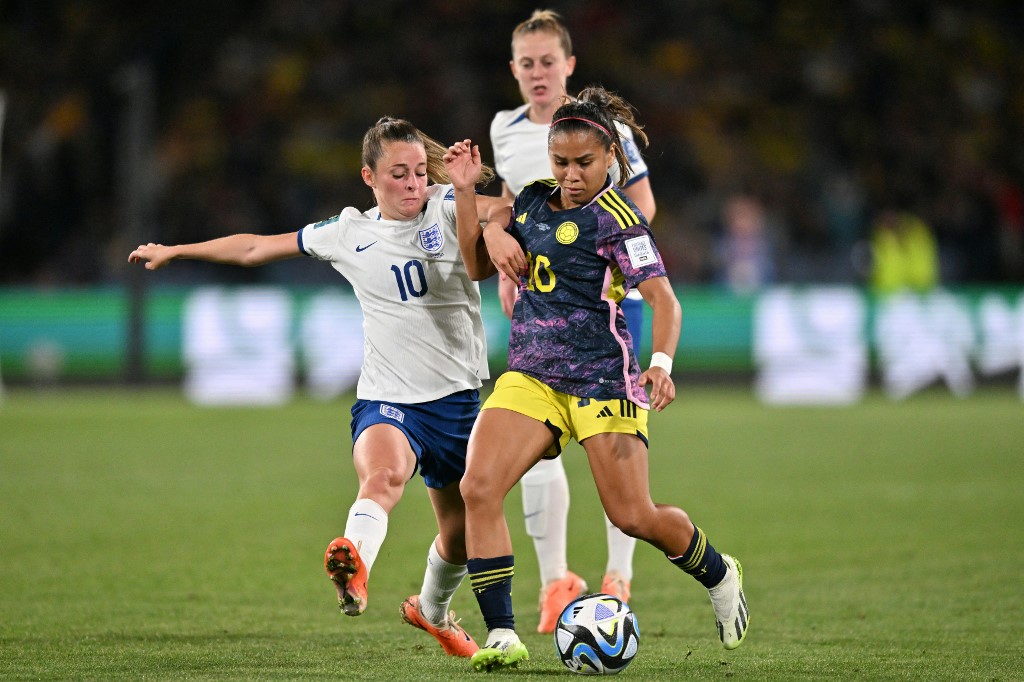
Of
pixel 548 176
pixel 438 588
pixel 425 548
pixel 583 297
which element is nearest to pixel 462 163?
pixel 583 297

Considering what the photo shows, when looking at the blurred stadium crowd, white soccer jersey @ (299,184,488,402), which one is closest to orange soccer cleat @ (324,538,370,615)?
white soccer jersey @ (299,184,488,402)

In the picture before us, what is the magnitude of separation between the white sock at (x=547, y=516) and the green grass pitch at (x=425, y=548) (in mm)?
286

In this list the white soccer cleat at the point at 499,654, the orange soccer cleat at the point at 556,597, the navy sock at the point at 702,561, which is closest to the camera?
the white soccer cleat at the point at 499,654

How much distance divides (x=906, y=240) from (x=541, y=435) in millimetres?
15504

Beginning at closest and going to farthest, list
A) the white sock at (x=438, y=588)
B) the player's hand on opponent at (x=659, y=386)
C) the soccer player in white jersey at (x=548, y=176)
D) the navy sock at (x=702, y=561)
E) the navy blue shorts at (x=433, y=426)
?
the player's hand on opponent at (x=659, y=386)
the navy sock at (x=702, y=561)
the navy blue shorts at (x=433, y=426)
the white sock at (x=438, y=588)
the soccer player in white jersey at (x=548, y=176)

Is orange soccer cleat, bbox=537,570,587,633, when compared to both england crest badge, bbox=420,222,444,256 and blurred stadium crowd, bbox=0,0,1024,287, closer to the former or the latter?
england crest badge, bbox=420,222,444,256

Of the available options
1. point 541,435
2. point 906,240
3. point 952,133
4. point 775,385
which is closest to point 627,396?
point 541,435

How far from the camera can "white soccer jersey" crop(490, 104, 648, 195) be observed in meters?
6.40

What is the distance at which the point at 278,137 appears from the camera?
20.5 meters

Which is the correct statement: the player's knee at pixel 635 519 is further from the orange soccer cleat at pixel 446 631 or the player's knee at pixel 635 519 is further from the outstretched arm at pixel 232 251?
the outstretched arm at pixel 232 251

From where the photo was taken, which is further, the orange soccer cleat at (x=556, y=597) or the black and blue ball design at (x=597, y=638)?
the orange soccer cleat at (x=556, y=597)

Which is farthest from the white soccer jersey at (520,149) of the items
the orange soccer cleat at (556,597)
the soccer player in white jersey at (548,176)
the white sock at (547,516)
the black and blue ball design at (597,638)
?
the black and blue ball design at (597,638)

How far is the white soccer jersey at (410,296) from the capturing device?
533 centimetres

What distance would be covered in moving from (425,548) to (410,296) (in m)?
2.86
